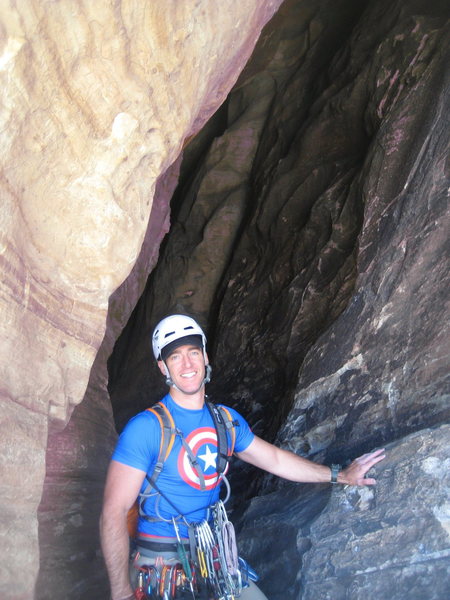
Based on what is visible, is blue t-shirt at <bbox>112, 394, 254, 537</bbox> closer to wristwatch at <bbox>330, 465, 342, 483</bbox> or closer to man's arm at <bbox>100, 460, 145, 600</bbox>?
man's arm at <bbox>100, 460, 145, 600</bbox>

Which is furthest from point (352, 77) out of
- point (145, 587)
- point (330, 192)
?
point (145, 587)

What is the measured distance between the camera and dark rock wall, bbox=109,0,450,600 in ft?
11.3

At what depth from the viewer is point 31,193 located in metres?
2.91

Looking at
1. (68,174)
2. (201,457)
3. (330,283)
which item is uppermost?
(330,283)

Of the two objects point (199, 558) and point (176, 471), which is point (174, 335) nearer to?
point (176, 471)

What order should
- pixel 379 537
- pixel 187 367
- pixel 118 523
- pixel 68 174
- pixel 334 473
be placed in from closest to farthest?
pixel 68 174 < pixel 118 523 < pixel 379 537 < pixel 187 367 < pixel 334 473

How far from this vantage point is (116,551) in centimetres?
318

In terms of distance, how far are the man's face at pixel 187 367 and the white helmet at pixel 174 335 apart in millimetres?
31

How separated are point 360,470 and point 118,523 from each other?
136cm

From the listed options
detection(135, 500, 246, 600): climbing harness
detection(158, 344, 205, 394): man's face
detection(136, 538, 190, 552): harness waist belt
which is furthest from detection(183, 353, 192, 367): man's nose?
detection(136, 538, 190, 552): harness waist belt

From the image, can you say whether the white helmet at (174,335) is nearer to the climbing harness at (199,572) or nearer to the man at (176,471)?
the man at (176,471)

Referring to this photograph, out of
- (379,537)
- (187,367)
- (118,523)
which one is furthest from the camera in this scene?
(187,367)

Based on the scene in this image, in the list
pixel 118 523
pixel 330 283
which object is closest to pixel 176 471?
pixel 118 523

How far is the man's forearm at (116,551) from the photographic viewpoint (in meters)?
3.17
